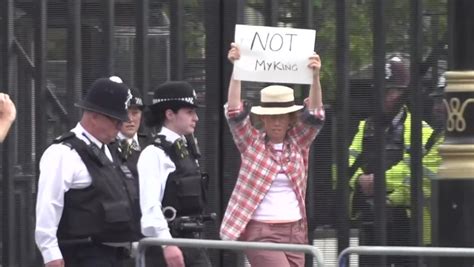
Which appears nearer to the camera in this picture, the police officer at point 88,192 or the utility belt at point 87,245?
the police officer at point 88,192

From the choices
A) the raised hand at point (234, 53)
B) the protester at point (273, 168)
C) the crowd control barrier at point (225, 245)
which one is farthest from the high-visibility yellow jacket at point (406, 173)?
the crowd control barrier at point (225, 245)

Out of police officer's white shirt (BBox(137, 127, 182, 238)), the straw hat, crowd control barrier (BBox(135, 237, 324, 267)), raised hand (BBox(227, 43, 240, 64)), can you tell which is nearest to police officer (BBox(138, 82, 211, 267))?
police officer's white shirt (BBox(137, 127, 182, 238))

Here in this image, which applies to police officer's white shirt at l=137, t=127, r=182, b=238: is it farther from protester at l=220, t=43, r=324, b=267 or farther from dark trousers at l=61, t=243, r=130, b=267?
protester at l=220, t=43, r=324, b=267

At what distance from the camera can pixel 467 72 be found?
6.62m

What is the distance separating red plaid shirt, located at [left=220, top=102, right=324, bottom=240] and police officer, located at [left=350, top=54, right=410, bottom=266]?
1163 mm

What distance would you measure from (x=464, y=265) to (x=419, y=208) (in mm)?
1931

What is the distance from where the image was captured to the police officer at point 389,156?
8781 mm

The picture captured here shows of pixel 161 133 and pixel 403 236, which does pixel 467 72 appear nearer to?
pixel 161 133

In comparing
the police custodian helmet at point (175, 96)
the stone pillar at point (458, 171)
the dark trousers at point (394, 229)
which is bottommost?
the dark trousers at point (394, 229)

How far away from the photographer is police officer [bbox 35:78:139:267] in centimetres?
667

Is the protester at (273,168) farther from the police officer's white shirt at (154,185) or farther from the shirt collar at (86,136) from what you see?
the shirt collar at (86,136)

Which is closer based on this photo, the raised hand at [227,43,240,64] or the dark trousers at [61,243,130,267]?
the dark trousers at [61,243,130,267]

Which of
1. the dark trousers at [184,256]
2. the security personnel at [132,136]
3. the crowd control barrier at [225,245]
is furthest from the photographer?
the security personnel at [132,136]

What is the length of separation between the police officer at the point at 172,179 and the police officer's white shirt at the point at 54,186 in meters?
0.51
